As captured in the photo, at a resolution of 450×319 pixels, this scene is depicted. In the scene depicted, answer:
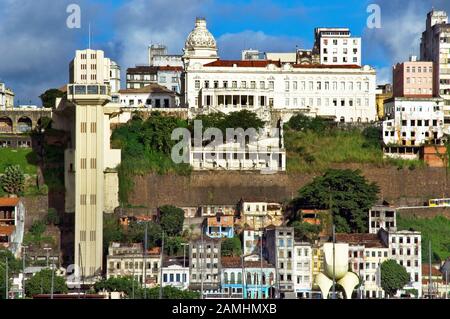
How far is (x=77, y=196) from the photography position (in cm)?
6575

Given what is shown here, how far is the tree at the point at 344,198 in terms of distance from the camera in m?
70.4

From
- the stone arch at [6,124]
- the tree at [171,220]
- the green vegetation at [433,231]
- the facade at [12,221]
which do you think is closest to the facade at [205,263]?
the tree at [171,220]

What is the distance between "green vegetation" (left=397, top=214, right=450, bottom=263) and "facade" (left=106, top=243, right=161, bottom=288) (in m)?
14.8

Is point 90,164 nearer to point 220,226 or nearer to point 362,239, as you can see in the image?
point 220,226

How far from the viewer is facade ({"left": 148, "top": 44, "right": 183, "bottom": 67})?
375 ft

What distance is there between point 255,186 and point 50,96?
17425mm

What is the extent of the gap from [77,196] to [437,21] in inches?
1438

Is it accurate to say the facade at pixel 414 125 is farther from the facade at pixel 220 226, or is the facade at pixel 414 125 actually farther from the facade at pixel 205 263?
the facade at pixel 205 263

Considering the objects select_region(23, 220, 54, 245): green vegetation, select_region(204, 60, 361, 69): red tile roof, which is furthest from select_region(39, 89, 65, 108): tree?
select_region(23, 220, 54, 245): green vegetation

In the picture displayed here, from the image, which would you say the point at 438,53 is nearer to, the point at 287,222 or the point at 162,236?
the point at 287,222

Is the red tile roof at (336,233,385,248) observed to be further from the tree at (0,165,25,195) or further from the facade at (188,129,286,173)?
the tree at (0,165,25,195)

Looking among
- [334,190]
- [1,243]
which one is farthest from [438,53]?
[1,243]

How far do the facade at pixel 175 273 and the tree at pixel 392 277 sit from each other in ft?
32.1

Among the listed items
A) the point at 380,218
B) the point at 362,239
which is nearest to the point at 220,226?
the point at 362,239
